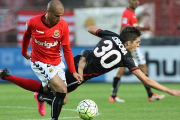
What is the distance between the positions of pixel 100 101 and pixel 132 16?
82.5 inches

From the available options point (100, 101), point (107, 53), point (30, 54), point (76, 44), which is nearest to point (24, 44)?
point (30, 54)

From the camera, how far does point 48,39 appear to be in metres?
7.84

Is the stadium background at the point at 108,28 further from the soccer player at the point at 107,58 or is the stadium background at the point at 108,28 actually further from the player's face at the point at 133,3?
the soccer player at the point at 107,58

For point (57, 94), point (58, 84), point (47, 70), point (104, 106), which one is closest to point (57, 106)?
point (57, 94)

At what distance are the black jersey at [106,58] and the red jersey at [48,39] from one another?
594mm

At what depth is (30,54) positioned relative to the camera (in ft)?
27.7

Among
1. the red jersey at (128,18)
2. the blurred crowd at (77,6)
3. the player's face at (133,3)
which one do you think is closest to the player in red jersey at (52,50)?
the red jersey at (128,18)

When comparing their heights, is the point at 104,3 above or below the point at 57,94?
below

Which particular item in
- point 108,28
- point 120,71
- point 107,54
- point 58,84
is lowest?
Answer: point 108,28

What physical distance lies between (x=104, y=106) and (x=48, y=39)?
121 inches

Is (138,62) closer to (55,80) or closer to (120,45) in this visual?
(120,45)

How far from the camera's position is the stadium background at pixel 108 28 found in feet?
54.3

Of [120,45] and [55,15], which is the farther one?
[120,45]

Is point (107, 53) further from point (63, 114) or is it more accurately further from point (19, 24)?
point (19, 24)
